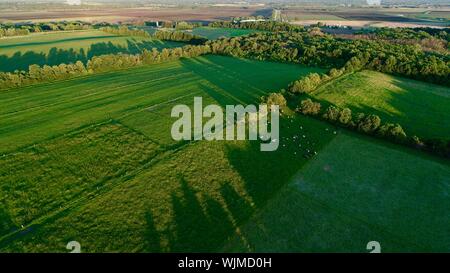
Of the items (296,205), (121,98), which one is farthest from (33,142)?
(296,205)

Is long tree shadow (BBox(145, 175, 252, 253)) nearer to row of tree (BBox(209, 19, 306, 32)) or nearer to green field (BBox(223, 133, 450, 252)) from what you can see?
green field (BBox(223, 133, 450, 252))

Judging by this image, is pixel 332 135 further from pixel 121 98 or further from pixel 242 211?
pixel 121 98

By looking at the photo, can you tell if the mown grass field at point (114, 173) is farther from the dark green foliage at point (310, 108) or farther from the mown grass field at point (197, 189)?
the dark green foliage at point (310, 108)

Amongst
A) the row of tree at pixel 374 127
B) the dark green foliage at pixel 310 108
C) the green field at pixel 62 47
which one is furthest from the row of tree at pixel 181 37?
the row of tree at pixel 374 127

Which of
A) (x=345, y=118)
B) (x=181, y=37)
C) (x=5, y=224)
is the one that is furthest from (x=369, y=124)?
(x=181, y=37)

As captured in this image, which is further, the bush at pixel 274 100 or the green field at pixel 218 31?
the green field at pixel 218 31
